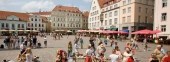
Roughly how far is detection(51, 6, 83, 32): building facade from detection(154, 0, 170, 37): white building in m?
70.2

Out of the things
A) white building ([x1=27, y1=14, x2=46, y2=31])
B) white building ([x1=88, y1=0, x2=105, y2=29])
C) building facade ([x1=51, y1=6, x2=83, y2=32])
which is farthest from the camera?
building facade ([x1=51, y1=6, x2=83, y2=32])

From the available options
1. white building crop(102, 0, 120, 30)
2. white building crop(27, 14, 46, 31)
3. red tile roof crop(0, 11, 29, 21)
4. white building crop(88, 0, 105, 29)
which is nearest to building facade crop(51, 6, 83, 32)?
white building crop(27, 14, 46, 31)

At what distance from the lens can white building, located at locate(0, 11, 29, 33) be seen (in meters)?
89.4

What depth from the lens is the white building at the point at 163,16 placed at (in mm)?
43584

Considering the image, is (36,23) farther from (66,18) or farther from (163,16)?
(163,16)

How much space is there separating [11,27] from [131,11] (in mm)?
51440

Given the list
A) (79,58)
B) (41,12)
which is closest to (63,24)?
(41,12)

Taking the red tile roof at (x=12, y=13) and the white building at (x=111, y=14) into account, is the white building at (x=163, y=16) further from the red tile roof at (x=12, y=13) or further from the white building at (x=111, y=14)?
the red tile roof at (x=12, y=13)

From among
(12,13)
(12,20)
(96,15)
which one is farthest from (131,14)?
(12,13)

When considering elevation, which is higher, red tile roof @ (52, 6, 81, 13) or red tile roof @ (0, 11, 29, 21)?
red tile roof @ (52, 6, 81, 13)

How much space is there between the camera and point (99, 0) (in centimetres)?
8212

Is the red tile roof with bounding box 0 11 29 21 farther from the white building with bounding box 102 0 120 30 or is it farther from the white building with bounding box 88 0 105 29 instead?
the white building with bounding box 102 0 120 30

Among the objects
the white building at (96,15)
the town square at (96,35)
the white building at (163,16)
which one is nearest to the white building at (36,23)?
the town square at (96,35)

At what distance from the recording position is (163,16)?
148ft
